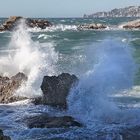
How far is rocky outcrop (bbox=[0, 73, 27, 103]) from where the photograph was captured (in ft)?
51.8

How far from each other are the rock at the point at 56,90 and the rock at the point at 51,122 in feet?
4.56

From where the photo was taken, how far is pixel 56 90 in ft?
48.2

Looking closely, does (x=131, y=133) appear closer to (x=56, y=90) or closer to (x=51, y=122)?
(x=51, y=122)

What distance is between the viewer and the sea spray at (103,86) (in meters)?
14.2

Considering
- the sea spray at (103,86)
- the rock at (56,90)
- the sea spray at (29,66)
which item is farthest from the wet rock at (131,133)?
the sea spray at (29,66)

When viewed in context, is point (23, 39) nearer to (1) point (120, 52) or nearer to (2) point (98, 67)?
(1) point (120, 52)

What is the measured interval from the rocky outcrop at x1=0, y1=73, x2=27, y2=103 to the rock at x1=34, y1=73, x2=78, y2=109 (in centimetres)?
112

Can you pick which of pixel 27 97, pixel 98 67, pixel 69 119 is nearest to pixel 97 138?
pixel 69 119

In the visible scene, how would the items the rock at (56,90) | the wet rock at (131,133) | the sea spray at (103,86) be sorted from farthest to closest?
the rock at (56,90) < the sea spray at (103,86) < the wet rock at (131,133)

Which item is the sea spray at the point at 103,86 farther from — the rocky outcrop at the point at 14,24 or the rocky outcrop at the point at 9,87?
the rocky outcrop at the point at 14,24

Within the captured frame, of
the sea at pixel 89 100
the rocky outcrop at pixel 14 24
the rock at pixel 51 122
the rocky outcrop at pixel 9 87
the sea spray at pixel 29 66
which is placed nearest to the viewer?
the sea at pixel 89 100

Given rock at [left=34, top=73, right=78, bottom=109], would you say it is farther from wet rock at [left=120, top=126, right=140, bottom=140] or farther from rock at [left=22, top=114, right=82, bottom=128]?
wet rock at [left=120, top=126, right=140, bottom=140]

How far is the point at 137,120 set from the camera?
13.4 meters

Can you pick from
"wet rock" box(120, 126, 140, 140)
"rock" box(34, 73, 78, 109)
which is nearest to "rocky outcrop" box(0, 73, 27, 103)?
"rock" box(34, 73, 78, 109)
